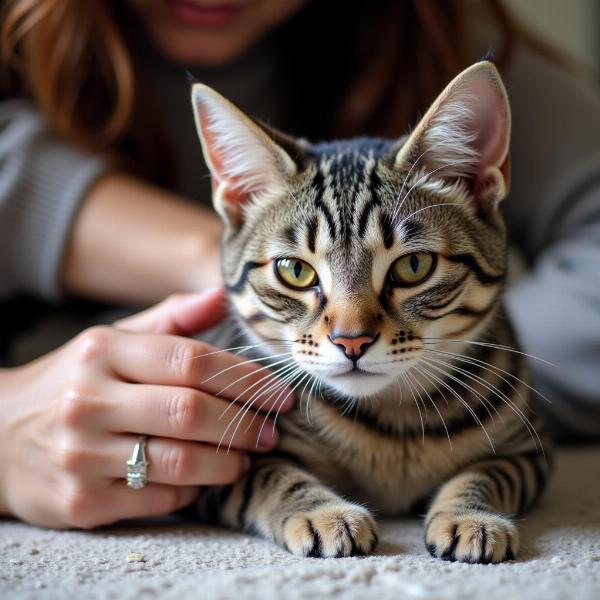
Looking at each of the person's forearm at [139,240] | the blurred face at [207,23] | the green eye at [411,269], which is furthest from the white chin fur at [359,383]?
the blurred face at [207,23]

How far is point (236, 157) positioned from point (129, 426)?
348mm

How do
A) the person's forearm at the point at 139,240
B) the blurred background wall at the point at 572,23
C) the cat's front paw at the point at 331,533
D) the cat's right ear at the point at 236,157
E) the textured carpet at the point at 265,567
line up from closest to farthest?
the textured carpet at the point at 265,567 < the cat's front paw at the point at 331,533 < the cat's right ear at the point at 236,157 < the person's forearm at the point at 139,240 < the blurred background wall at the point at 572,23

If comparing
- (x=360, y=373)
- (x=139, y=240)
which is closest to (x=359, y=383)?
(x=360, y=373)

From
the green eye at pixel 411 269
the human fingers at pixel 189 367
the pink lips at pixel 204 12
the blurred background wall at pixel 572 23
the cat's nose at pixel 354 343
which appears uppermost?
the blurred background wall at pixel 572 23

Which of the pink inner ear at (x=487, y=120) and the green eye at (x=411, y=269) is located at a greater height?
the pink inner ear at (x=487, y=120)

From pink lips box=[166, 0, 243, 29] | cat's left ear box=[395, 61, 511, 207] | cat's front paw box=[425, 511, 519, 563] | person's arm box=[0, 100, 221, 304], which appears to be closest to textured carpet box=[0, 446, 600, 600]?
cat's front paw box=[425, 511, 519, 563]

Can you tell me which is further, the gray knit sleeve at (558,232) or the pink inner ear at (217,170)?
the gray knit sleeve at (558,232)

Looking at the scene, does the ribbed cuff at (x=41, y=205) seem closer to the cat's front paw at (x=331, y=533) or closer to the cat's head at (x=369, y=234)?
the cat's head at (x=369, y=234)

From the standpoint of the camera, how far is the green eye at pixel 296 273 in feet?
2.74

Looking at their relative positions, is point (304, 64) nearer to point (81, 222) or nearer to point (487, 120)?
point (81, 222)

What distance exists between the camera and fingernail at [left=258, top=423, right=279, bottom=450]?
0.87 m

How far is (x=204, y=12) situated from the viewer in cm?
136

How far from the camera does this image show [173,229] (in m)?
1.29

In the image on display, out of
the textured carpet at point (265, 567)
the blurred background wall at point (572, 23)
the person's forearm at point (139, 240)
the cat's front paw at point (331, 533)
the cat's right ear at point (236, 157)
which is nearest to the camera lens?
the textured carpet at point (265, 567)
